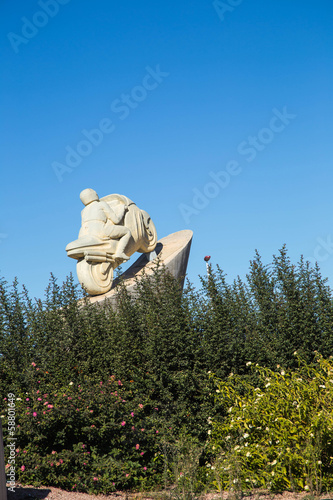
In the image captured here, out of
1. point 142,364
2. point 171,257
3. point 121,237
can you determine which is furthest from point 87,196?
point 142,364

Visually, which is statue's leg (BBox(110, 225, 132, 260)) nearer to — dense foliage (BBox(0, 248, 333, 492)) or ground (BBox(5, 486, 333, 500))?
dense foliage (BBox(0, 248, 333, 492))

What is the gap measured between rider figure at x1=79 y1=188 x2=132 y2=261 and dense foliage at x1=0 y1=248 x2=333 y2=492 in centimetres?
508

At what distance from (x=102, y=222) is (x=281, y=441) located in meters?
9.53

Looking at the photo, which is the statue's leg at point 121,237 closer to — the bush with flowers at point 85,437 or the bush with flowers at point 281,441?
the bush with flowers at point 85,437

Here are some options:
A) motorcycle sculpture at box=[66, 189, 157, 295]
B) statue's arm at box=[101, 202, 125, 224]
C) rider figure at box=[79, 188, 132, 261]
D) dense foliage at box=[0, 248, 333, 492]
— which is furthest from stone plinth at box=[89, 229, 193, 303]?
dense foliage at box=[0, 248, 333, 492]

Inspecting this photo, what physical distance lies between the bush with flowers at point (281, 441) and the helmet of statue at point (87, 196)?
9.17 m

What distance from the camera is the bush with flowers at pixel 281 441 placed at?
5.38 metres

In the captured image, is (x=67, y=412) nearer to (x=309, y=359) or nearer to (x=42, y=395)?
(x=42, y=395)

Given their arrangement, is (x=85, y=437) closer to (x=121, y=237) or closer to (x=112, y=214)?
(x=121, y=237)

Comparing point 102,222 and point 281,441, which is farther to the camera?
point 102,222

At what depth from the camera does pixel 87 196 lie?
47.1ft

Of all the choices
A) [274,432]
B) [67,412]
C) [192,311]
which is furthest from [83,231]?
[274,432]

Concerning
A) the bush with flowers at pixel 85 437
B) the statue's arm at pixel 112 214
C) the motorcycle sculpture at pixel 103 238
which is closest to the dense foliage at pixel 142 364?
the bush with flowers at pixel 85 437

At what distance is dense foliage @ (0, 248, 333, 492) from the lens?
5.95m
